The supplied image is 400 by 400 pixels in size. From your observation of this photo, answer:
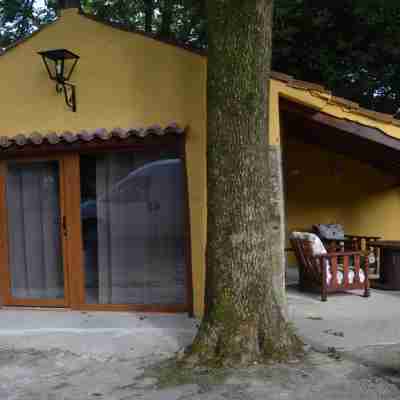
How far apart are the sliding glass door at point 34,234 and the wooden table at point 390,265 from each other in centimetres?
464

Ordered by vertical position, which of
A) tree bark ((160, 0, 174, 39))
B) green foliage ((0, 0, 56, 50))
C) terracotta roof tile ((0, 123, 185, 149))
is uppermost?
green foliage ((0, 0, 56, 50))

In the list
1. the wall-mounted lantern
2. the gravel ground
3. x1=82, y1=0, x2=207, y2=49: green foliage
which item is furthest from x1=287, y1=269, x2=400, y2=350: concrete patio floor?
x1=82, y1=0, x2=207, y2=49: green foliage

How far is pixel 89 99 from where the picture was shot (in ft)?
21.7

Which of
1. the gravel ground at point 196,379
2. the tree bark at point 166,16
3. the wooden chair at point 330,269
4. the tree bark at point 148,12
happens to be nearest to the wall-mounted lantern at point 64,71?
the gravel ground at point 196,379

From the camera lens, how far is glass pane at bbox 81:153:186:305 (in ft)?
21.5

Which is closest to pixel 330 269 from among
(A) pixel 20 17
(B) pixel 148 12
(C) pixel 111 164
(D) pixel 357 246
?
(D) pixel 357 246

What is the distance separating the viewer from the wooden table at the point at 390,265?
25.3ft

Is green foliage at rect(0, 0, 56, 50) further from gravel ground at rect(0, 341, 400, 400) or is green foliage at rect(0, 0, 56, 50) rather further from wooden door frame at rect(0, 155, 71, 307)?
gravel ground at rect(0, 341, 400, 400)

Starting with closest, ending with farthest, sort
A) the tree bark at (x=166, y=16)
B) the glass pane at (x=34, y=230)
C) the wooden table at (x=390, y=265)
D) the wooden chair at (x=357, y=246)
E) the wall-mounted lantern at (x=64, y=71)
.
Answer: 1. the wall-mounted lantern at (x=64, y=71)
2. the glass pane at (x=34, y=230)
3. the wooden table at (x=390, y=265)
4. the wooden chair at (x=357, y=246)
5. the tree bark at (x=166, y=16)

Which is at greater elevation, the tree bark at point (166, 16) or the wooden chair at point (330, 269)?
the tree bark at point (166, 16)

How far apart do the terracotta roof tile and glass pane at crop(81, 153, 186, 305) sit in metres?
0.44

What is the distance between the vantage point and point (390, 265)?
7777mm

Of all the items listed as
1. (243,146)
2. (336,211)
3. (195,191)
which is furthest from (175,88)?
(336,211)

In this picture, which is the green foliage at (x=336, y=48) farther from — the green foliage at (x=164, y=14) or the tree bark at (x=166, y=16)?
the tree bark at (x=166, y=16)
